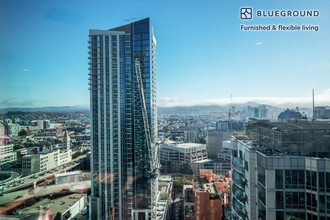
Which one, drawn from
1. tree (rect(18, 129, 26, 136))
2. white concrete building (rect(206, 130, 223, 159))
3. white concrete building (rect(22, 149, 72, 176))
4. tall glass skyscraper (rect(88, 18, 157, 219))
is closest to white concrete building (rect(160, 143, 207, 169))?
white concrete building (rect(206, 130, 223, 159))

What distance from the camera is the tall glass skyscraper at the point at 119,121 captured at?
548 cm

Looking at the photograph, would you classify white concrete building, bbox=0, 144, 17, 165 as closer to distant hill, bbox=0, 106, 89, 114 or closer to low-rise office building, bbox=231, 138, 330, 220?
distant hill, bbox=0, 106, 89, 114

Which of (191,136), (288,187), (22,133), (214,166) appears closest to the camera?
(288,187)

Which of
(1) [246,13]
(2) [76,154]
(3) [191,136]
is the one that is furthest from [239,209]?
(3) [191,136]

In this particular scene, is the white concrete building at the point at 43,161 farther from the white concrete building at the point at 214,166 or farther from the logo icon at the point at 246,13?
the white concrete building at the point at 214,166

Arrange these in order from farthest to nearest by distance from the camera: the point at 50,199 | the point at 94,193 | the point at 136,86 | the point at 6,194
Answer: the point at 136,86 → the point at 94,193 → the point at 50,199 → the point at 6,194

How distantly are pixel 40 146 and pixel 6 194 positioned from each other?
0.81 m

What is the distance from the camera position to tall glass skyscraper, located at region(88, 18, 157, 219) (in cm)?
548

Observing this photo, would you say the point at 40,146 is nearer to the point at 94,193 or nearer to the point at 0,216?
the point at 0,216

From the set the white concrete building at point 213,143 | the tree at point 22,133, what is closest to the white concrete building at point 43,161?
the tree at point 22,133

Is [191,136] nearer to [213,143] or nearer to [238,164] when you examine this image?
[213,143]

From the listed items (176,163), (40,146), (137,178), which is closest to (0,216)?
(40,146)

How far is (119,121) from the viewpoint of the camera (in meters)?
5.60

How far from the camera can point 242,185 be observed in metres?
2.62
